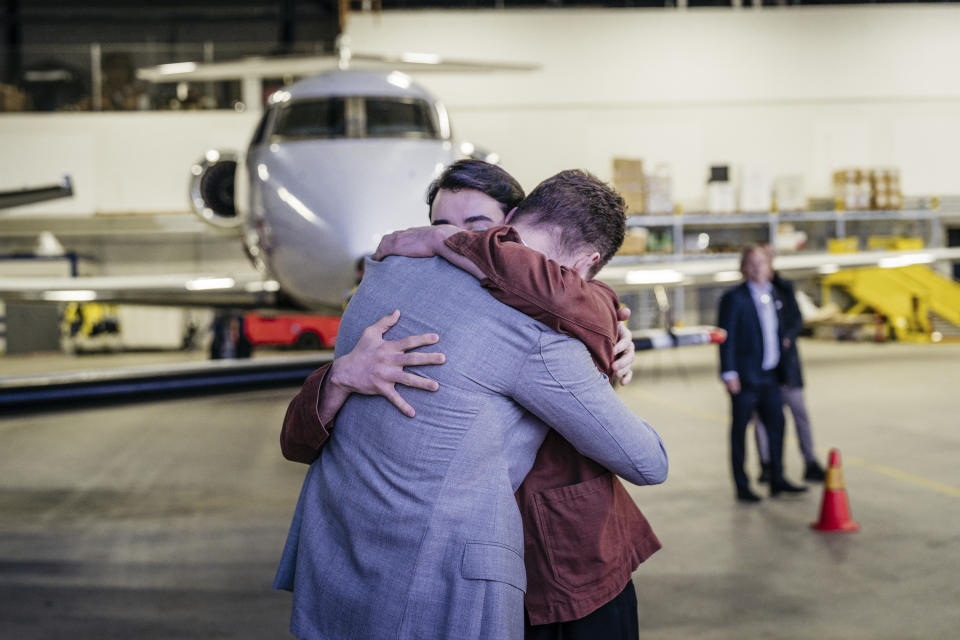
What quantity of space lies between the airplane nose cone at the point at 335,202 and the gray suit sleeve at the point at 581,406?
4496 millimetres

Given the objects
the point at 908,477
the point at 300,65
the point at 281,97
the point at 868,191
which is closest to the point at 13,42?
the point at 300,65

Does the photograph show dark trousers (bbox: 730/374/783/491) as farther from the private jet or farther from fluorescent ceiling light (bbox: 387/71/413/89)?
fluorescent ceiling light (bbox: 387/71/413/89)

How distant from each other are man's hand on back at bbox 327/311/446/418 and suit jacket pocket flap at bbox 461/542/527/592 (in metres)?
0.24

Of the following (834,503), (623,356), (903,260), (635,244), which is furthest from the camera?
(635,244)

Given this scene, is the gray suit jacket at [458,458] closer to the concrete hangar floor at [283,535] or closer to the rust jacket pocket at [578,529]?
the rust jacket pocket at [578,529]

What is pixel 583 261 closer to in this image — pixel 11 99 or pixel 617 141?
pixel 617 141

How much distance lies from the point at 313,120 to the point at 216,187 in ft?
7.23

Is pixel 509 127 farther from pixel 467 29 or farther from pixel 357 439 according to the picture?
pixel 357 439

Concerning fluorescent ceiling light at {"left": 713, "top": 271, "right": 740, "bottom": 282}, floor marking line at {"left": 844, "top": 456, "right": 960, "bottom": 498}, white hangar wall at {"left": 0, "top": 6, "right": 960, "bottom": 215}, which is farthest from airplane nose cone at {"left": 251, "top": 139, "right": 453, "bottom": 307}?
white hangar wall at {"left": 0, "top": 6, "right": 960, "bottom": 215}

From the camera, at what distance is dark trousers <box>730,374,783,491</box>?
5.73m

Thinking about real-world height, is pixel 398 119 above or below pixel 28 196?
above

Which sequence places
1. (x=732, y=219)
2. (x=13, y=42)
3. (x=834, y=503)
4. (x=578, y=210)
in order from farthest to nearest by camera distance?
(x=13, y=42) < (x=732, y=219) < (x=834, y=503) < (x=578, y=210)

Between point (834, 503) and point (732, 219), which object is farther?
point (732, 219)

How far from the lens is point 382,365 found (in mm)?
1512
